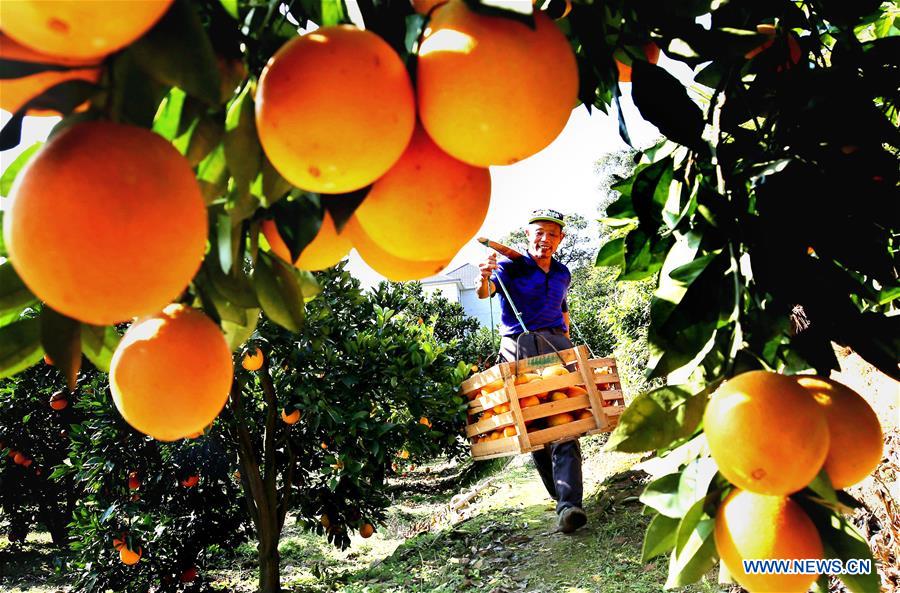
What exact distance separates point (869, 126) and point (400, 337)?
361 centimetres

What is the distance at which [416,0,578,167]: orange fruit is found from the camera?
0.39m

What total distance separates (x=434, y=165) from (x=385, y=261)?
0.12m

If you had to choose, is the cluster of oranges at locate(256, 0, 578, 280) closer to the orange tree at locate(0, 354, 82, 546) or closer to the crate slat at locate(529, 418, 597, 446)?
the crate slat at locate(529, 418, 597, 446)

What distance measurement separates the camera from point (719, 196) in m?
0.68

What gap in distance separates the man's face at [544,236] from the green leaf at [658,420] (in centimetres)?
330

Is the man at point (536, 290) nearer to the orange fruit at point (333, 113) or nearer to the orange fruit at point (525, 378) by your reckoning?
the orange fruit at point (525, 378)

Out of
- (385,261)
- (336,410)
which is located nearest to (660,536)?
(385,261)

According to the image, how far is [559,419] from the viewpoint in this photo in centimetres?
338

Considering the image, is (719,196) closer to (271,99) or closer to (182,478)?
(271,99)

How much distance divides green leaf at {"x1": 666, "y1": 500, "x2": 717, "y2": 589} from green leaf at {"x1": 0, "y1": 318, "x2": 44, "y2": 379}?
57 cm

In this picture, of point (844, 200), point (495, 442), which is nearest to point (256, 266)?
point (844, 200)

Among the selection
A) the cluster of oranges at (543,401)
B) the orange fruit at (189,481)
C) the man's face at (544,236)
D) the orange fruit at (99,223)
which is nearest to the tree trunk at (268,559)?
the orange fruit at (189,481)

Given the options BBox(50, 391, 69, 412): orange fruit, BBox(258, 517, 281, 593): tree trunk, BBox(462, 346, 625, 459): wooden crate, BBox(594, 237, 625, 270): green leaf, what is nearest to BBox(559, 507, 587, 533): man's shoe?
BBox(462, 346, 625, 459): wooden crate

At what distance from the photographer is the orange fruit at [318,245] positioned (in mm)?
511
